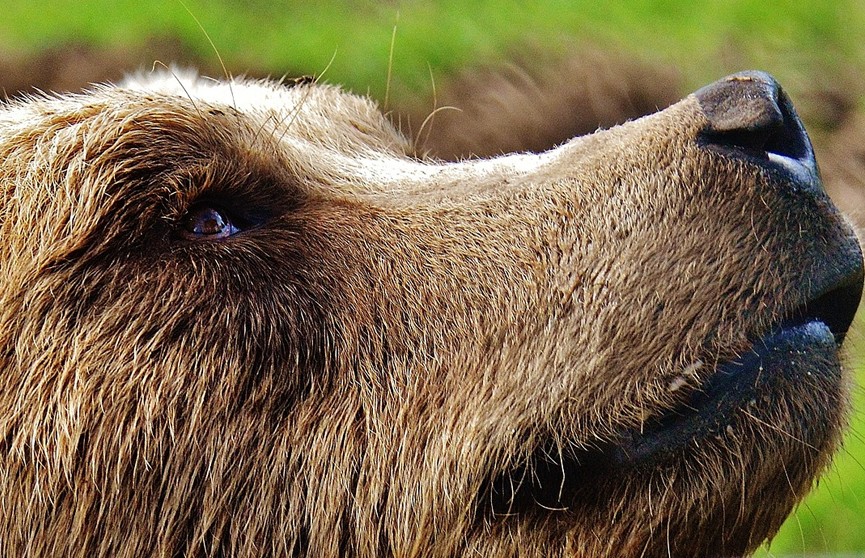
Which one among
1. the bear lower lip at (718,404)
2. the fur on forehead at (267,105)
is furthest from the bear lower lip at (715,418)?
the fur on forehead at (267,105)

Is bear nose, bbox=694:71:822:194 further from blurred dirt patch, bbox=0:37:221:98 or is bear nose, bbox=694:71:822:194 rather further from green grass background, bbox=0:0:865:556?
green grass background, bbox=0:0:865:556

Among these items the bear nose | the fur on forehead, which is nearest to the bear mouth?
the bear nose

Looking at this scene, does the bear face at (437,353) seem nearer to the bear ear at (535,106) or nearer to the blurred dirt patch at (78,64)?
the blurred dirt patch at (78,64)

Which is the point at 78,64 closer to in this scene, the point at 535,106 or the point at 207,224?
the point at 535,106

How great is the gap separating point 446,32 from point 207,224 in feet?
13.8

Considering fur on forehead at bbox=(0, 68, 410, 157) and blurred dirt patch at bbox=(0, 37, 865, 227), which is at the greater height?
blurred dirt patch at bbox=(0, 37, 865, 227)

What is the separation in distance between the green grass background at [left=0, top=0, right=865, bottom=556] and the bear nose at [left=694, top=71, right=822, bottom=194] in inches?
127

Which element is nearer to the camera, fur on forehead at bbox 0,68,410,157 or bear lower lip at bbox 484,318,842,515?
bear lower lip at bbox 484,318,842,515

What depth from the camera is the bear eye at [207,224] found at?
2.81 meters

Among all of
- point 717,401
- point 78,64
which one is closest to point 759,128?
point 717,401

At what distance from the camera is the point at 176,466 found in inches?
104

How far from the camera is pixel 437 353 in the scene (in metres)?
2.64

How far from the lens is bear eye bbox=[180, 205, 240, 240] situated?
2805 mm

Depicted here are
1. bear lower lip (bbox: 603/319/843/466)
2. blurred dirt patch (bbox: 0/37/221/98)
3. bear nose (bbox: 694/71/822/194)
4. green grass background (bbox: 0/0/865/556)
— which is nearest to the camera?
bear lower lip (bbox: 603/319/843/466)
